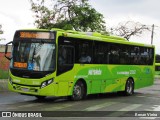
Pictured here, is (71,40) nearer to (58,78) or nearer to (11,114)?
(58,78)

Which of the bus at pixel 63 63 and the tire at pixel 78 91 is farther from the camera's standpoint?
the tire at pixel 78 91

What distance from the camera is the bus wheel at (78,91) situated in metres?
18.3

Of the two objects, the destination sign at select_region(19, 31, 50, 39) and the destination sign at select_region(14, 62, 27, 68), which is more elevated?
the destination sign at select_region(19, 31, 50, 39)

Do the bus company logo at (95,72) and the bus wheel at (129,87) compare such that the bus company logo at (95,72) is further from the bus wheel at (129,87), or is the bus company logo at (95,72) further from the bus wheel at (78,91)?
the bus wheel at (129,87)

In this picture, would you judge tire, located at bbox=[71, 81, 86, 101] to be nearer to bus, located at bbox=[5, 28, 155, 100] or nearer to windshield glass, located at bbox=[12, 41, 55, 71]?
bus, located at bbox=[5, 28, 155, 100]

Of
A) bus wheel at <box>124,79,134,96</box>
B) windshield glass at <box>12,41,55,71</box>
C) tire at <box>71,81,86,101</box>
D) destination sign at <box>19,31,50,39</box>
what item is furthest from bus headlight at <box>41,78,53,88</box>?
bus wheel at <box>124,79,134,96</box>

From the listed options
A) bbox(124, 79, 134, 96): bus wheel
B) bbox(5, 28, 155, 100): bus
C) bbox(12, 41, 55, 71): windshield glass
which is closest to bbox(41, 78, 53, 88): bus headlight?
bbox(5, 28, 155, 100): bus

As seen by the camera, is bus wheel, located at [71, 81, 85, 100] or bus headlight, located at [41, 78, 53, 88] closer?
bus headlight, located at [41, 78, 53, 88]

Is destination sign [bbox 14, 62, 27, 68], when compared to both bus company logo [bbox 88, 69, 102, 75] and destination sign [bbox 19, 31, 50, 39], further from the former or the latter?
bus company logo [bbox 88, 69, 102, 75]

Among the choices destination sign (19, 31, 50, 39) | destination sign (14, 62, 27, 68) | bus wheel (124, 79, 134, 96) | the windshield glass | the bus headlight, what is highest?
→ destination sign (19, 31, 50, 39)

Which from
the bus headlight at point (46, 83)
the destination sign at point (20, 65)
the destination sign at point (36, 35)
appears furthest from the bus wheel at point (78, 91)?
the destination sign at point (36, 35)

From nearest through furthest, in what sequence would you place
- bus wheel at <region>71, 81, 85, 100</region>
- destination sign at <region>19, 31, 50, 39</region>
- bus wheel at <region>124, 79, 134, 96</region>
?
1. destination sign at <region>19, 31, 50, 39</region>
2. bus wheel at <region>71, 81, 85, 100</region>
3. bus wheel at <region>124, 79, 134, 96</region>

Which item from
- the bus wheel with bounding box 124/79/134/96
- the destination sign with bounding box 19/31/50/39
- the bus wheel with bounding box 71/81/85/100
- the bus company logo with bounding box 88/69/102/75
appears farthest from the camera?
the bus wheel with bounding box 124/79/134/96

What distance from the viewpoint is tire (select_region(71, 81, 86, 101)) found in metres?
18.4
